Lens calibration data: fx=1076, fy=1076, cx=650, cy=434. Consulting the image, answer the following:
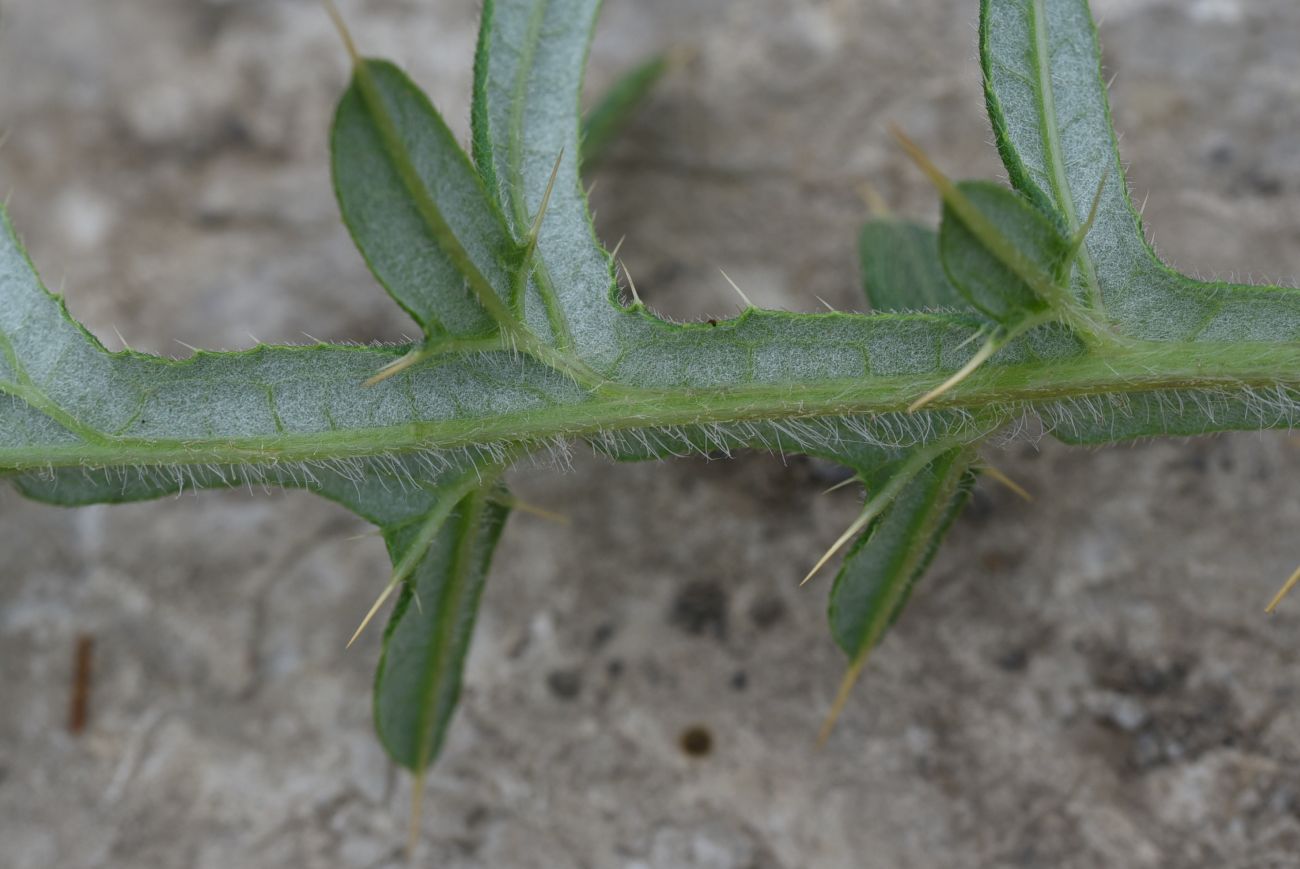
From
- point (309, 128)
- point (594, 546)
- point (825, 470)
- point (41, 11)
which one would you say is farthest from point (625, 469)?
point (41, 11)

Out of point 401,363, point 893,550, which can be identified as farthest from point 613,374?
point 893,550

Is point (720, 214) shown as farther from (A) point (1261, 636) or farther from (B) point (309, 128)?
(A) point (1261, 636)

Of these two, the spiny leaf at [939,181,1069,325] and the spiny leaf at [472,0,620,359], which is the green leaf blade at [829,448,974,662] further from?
the spiny leaf at [472,0,620,359]

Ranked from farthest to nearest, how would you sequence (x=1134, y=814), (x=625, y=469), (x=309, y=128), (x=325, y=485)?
(x=309, y=128), (x=625, y=469), (x=1134, y=814), (x=325, y=485)

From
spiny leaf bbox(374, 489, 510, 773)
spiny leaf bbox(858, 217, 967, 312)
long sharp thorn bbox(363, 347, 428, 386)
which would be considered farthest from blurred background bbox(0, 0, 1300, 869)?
long sharp thorn bbox(363, 347, 428, 386)

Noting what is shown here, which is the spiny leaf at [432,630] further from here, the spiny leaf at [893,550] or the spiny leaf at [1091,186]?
the spiny leaf at [1091,186]

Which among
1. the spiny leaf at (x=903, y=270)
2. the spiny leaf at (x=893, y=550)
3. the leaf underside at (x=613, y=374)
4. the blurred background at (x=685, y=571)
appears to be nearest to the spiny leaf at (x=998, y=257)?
the leaf underside at (x=613, y=374)

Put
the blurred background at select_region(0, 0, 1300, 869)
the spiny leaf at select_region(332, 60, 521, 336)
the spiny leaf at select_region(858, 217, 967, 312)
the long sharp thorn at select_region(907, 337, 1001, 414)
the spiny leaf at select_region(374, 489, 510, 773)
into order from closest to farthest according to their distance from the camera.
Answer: the spiny leaf at select_region(332, 60, 521, 336)
the long sharp thorn at select_region(907, 337, 1001, 414)
the spiny leaf at select_region(374, 489, 510, 773)
the spiny leaf at select_region(858, 217, 967, 312)
the blurred background at select_region(0, 0, 1300, 869)
